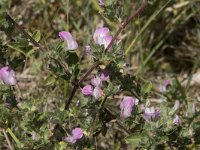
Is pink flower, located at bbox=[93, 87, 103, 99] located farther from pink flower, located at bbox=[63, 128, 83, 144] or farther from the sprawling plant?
pink flower, located at bbox=[63, 128, 83, 144]

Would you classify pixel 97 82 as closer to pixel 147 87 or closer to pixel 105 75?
pixel 105 75

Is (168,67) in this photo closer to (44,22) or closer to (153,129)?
(44,22)

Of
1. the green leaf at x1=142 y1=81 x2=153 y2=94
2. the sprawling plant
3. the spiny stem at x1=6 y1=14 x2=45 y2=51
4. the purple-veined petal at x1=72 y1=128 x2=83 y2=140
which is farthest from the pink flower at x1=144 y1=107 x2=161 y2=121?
the spiny stem at x1=6 y1=14 x2=45 y2=51

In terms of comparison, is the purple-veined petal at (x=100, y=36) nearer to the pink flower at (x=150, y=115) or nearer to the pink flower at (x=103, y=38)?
the pink flower at (x=103, y=38)

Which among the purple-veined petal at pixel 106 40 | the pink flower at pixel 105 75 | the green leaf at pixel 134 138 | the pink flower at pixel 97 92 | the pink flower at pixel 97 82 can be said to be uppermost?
the purple-veined petal at pixel 106 40

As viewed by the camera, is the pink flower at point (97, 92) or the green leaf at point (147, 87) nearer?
the pink flower at point (97, 92)

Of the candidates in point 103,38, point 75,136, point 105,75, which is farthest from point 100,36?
point 75,136

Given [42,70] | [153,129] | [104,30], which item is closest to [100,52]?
[104,30]

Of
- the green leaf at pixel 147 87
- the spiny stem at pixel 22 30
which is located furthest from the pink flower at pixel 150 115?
the spiny stem at pixel 22 30
